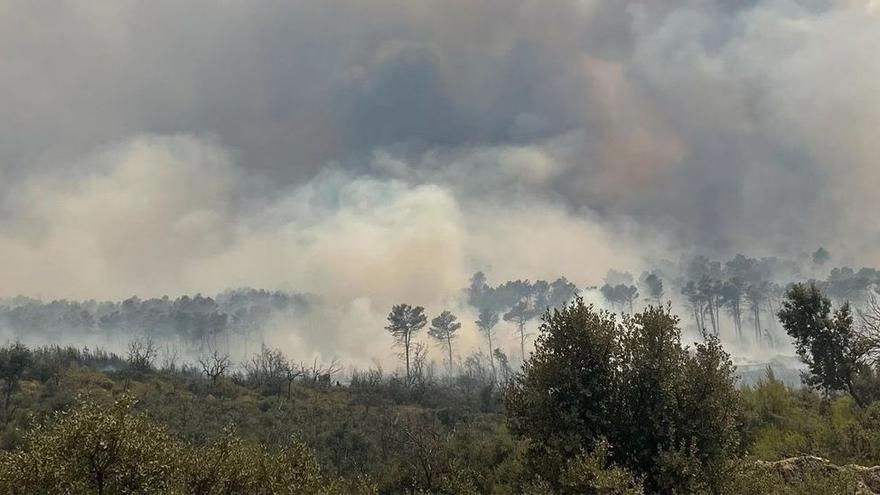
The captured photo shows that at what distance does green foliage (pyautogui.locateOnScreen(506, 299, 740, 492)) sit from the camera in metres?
29.3

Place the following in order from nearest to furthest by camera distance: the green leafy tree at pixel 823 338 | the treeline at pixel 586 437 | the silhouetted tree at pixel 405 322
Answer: the treeline at pixel 586 437 → the green leafy tree at pixel 823 338 → the silhouetted tree at pixel 405 322

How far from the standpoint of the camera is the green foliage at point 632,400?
29.3 meters

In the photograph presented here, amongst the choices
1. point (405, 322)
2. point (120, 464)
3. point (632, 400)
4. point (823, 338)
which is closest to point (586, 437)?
point (632, 400)

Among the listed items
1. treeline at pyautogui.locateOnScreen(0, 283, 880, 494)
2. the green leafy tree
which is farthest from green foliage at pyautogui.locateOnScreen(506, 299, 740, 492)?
the green leafy tree

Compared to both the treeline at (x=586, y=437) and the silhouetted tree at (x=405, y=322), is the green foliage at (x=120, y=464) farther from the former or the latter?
the silhouetted tree at (x=405, y=322)

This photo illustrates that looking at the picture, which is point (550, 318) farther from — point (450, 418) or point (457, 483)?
point (450, 418)

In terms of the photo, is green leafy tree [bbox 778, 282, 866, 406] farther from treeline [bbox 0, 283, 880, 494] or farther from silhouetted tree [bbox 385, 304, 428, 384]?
silhouetted tree [bbox 385, 304, 428, 384]

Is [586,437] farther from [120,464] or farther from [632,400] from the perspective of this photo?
[120,464]

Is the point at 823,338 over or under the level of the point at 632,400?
over

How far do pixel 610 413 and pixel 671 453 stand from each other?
389cm

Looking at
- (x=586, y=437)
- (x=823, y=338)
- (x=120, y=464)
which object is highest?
(x=823, y=338)

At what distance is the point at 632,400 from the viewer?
3102 centimetres

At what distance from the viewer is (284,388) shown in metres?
108

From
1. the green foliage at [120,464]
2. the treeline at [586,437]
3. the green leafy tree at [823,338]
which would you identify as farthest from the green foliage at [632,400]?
the green leafy tree at [823,338]
